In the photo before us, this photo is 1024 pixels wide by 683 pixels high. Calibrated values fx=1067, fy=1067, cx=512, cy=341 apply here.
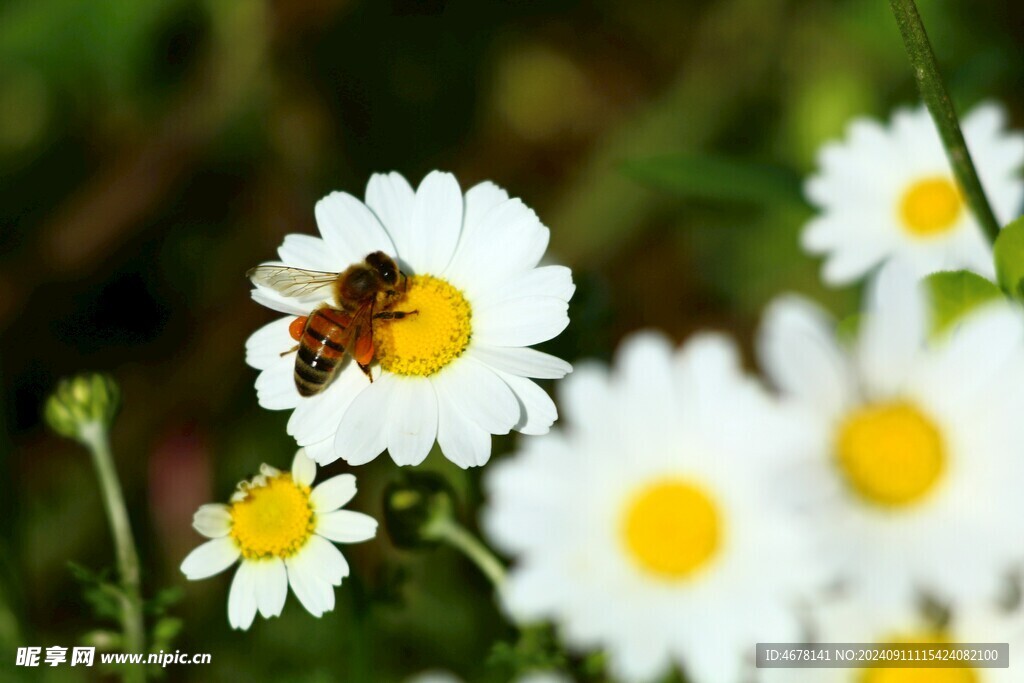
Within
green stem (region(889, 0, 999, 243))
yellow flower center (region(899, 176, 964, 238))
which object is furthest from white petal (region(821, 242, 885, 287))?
green stem (region(889, 0, 999, 243))

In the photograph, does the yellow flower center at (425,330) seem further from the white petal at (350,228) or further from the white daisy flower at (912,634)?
the white daisy flower at (912,634)

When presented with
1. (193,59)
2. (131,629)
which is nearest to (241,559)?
(131,629)

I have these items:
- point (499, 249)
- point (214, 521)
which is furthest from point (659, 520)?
point (214, 521)

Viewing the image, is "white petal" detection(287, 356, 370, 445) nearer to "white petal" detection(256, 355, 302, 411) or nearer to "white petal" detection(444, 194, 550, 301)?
"white petal" detection(256, 355, 302, 411)

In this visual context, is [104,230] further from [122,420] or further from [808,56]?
[808,56]

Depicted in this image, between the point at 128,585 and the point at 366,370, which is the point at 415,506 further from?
the point at 128,585

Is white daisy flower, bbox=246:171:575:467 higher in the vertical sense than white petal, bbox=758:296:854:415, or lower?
higher
